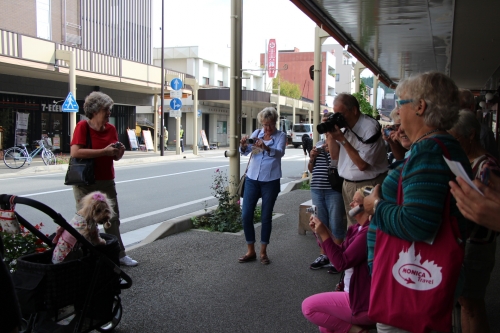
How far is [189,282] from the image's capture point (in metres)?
4.74

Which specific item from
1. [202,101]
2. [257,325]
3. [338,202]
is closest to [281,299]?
[257,325]

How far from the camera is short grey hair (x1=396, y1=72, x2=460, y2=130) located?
2006 millimetres

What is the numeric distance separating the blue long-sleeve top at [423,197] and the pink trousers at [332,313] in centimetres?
97

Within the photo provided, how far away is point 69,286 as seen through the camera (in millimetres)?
3021

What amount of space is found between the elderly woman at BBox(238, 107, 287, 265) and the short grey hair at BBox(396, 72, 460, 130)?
3.34 meters

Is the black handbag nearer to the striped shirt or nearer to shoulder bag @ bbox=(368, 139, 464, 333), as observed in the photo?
the striped shirt

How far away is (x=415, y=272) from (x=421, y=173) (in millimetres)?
417

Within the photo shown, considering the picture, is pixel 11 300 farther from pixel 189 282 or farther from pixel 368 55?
pixel 368 55

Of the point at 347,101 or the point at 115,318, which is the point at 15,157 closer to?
the point at 115,318

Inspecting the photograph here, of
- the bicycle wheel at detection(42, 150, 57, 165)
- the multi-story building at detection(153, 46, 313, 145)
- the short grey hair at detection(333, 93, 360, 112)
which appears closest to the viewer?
the short grey hair at detection(333, 93, 360, 112)

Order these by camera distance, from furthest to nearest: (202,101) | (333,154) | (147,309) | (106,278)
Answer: (202,101) → (333,154) → (147,309) → (106,278)

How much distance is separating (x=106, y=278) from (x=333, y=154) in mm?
2520

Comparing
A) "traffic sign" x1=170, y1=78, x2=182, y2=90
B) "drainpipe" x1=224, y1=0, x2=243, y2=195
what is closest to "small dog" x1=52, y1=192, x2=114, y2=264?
"drainpipe" x1=224, y1=0, x2=243, y2=195

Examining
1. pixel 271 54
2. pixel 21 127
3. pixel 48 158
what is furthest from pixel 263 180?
pixel 271 54
